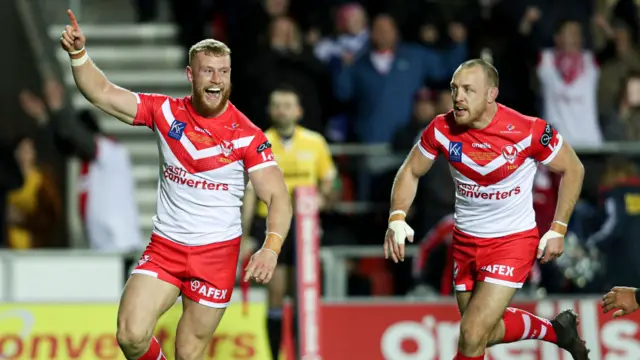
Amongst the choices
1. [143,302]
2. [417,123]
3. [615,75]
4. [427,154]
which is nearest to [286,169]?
[417,123]

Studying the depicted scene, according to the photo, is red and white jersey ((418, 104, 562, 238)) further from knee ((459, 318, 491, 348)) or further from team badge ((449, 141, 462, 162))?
knee ((459, 318, 491, 348))

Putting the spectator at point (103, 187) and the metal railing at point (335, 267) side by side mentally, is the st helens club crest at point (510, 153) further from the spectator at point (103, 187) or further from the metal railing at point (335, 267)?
the spectator at point (103, 187)

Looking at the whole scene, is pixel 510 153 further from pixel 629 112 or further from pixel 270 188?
pixel 629 112

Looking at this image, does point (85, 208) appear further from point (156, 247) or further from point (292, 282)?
point (156, 247)

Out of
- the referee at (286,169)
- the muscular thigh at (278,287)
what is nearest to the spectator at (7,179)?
the referee at (286,169)

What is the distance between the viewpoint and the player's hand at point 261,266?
28.7 feet

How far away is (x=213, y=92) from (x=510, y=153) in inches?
82.1

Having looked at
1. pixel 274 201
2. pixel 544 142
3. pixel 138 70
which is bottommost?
pixel 274 201

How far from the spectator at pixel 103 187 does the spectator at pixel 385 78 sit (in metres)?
2.46

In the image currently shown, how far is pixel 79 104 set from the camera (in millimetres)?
17047

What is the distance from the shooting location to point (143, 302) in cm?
914

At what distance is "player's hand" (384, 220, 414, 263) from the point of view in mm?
9570

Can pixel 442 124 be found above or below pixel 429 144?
above

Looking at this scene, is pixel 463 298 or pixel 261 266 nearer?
pixel 261 266
